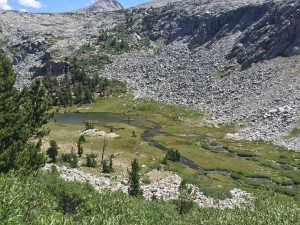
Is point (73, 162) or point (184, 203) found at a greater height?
point (184, 203)

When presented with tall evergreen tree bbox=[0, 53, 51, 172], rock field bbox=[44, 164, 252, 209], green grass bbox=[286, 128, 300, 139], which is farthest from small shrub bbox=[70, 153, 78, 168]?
green grass bbox=[286, 128, 300, 139]

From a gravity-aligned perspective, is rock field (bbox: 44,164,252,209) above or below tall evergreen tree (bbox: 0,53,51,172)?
below

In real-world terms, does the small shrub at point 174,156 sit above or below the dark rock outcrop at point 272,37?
below

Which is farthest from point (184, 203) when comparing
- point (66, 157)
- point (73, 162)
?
point (66, 157)

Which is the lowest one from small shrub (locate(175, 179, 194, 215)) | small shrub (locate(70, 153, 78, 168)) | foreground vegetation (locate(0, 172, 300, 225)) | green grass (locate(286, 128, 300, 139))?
small shrub (locate(70, 153, 78, 168))

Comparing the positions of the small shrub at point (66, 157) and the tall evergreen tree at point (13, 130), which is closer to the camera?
the tall evergreen tree at point (13, 130)

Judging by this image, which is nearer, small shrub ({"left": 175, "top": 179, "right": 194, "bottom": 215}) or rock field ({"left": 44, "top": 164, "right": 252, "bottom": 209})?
small shrub ({"left": 175, "top": 179, "right": 194, "bottom": 215})

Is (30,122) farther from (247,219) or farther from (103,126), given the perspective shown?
(103,126)

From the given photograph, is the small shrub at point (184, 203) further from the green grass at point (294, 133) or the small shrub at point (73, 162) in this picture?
the green grass at point (294, 133)

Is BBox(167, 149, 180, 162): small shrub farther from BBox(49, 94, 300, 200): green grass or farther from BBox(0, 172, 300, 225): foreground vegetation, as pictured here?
BBox(0, 172, 300, 225): foreground vegetation

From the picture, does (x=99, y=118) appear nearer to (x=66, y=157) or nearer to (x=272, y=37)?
A: (x=66, y=157)

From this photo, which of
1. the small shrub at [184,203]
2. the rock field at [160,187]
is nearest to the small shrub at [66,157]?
the rock field at [160,187]

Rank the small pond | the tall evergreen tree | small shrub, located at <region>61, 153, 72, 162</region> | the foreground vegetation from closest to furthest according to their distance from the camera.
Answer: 1. the foreground vegetation
2. the tall evergreen tree
3. small shrub, located at <region>61, 153, 72, 162</region>
4. the small pond

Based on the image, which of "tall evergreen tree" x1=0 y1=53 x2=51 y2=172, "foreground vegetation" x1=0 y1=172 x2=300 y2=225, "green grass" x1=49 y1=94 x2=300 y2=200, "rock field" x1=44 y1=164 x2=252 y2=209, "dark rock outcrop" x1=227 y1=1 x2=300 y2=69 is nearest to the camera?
"foreground vegetation" x1=0 y1=172 x2=300 y2=225
